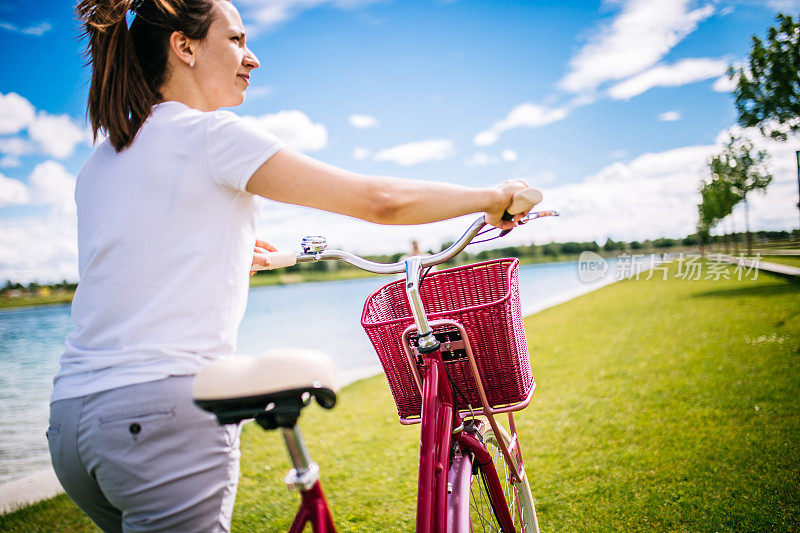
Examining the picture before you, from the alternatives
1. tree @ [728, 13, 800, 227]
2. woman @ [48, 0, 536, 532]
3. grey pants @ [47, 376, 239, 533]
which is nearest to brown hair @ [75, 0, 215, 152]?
woman @ [48, 0, 536, 532]

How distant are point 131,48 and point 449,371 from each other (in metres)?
1.38

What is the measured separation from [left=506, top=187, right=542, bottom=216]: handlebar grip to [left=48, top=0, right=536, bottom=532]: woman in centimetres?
28

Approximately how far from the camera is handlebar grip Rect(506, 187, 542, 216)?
4.20 feet

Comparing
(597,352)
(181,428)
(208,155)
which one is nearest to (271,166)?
(208,155)

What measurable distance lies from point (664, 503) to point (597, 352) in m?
4.69

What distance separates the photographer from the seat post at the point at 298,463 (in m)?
1.05

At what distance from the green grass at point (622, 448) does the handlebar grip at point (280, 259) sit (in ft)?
7.49

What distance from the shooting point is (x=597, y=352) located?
25.2ft

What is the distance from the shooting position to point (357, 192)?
43.1 inches

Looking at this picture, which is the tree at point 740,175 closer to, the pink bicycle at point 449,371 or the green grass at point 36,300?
the pink bicycle at point 449,371

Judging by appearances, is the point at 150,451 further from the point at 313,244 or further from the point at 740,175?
the point at 740,175

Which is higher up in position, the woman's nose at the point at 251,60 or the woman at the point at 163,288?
the woman's nose at the point at 251,60

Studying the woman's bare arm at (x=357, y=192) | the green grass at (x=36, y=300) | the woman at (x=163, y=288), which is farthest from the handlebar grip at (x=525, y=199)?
the green grass at (x=36, y=300)

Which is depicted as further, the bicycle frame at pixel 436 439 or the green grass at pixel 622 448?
the green grass at pixel 622 448
